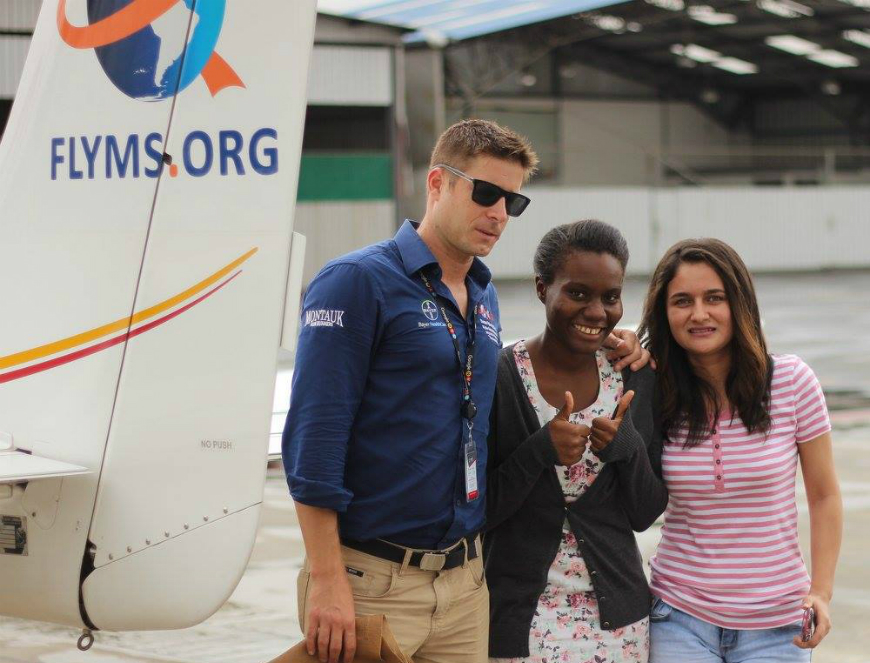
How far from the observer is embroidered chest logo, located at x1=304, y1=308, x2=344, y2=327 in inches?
105

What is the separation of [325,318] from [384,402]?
0.25m

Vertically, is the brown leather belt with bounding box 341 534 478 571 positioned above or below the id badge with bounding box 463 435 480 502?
below

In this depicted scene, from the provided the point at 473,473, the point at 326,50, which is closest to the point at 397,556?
the point at 473,473

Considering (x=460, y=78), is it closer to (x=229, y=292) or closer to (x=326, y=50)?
(x=326, y=50)

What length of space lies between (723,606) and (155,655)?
3204 mm

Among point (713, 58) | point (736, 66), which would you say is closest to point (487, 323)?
point (713, 58)

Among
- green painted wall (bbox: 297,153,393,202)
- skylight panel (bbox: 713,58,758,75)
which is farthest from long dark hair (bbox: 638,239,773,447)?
skylight panel (bbox: 713,58,758,75)

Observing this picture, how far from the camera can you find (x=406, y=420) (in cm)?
276

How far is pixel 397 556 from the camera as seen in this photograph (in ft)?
9.14

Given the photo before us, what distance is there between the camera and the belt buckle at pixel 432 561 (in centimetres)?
279

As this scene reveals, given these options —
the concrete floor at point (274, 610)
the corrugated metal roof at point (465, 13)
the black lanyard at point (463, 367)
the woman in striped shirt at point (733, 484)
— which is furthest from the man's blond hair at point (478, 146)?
the corrugated metal roof at point (465, 13)

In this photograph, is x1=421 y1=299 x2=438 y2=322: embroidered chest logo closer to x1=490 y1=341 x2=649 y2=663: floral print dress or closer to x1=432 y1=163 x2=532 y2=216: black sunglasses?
x1=432 y1=163 x2=532 y2=216: black sunglasses

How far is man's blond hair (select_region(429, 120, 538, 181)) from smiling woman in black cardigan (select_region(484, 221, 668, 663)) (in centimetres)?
30

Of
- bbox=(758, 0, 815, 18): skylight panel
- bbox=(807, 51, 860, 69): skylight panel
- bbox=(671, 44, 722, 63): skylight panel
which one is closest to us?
bbox=(758, 0, 815, 18): skylight panel
